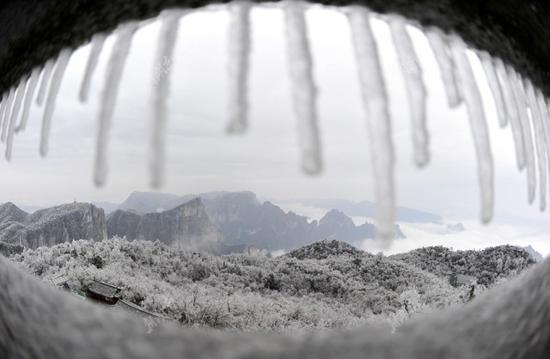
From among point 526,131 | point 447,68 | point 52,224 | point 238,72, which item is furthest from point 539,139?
point 52,224

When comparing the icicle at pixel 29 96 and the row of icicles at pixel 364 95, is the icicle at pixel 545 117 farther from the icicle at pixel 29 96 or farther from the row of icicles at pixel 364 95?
the icicle at pixel 29 96

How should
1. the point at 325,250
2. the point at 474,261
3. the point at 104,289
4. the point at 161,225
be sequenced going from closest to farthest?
the point at 104,289 → the point at 474,261 → the point at 325,250 → the point at 161,225

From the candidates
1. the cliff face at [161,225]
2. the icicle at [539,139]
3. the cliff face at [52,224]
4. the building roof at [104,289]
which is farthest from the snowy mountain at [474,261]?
the icicle at [539,139]

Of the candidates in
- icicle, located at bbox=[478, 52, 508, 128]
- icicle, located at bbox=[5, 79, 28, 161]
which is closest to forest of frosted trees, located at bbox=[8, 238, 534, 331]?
icicle, located at bbox=[478, 52, 508, 128]

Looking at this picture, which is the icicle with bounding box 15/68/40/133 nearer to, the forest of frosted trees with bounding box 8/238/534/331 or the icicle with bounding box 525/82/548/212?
the icicle with bounding box 525/82/548/212

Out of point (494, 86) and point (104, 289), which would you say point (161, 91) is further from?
point (104, 289)
